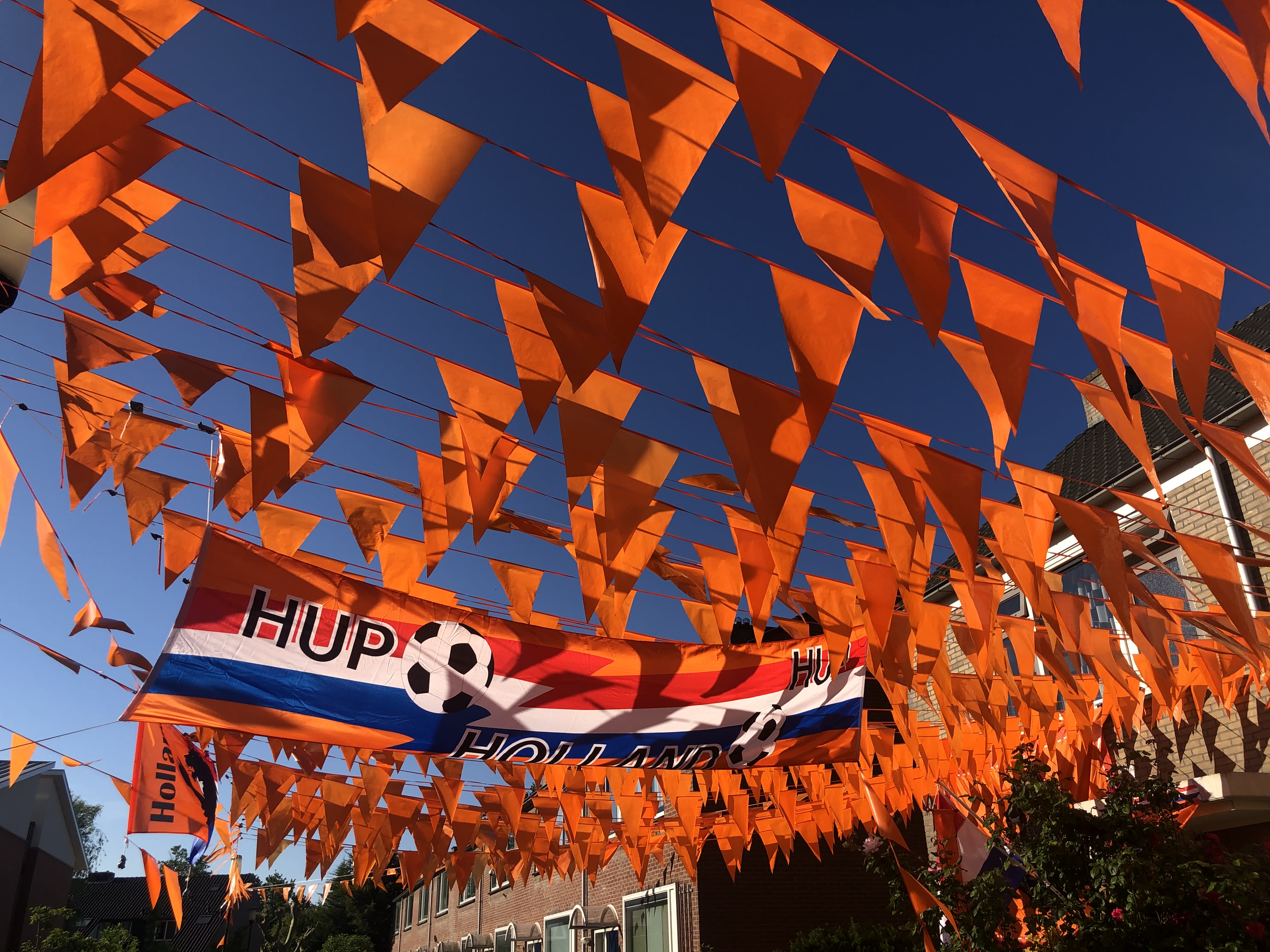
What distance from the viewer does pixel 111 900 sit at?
48938 millimetres

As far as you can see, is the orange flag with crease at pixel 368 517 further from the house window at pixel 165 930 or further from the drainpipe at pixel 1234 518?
the house window at pixel 165 930

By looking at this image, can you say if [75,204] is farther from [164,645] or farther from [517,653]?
[517,653]

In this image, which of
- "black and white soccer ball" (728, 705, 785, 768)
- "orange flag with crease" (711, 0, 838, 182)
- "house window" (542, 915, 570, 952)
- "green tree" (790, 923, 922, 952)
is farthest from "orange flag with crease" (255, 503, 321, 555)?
"house window" (542, 915, 570, 952)

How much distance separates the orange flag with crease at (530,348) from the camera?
3.58 meters

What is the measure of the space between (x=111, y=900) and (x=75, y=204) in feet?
197

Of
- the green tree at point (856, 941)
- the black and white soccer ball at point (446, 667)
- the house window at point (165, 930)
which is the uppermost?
the black and white soccer ball at point (446, 667)

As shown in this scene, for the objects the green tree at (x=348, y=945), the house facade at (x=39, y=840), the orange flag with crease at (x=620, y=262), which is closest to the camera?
the orange flag with crease at (x=620, y=262)

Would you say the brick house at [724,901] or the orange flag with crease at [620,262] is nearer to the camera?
the orange flag with crease at [620,262]

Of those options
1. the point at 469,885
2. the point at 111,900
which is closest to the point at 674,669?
the point at 469,885

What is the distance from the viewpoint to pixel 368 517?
596cm

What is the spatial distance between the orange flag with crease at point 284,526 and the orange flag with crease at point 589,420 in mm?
2653

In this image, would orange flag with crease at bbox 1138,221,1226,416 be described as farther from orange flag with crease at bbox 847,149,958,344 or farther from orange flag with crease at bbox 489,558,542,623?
orange flag with crease at bbox 489,558,542,623

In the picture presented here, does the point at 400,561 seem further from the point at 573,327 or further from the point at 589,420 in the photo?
the point at 573,327

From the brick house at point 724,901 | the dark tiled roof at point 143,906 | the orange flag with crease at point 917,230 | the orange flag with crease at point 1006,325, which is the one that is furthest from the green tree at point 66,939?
A: the dark tiled roof at point 143,906
